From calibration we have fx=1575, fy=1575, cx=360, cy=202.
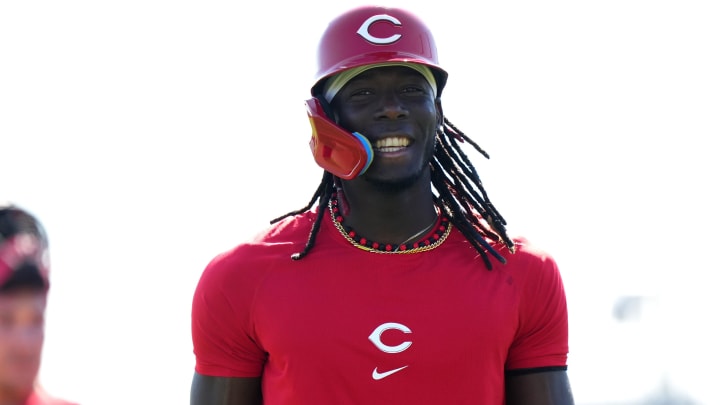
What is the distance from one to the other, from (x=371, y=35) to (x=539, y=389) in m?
1.56

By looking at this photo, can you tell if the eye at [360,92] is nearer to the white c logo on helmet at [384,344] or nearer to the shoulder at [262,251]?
the shoulder at [262,251]

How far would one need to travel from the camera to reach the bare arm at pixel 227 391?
6.21 metres

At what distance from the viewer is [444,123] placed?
22.0ft

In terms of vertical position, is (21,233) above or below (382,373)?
above

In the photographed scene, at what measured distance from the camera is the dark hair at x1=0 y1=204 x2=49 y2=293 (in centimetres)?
468

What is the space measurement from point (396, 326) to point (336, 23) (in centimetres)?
134

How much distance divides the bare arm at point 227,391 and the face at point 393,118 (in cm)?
95

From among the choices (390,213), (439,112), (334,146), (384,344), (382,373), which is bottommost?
(382,373)

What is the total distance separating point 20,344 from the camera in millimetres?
4633

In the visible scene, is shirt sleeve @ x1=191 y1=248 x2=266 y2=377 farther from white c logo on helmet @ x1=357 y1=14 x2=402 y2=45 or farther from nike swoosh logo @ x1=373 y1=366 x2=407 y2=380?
white c logo on helmet @ x1=357 y1=14 x2=402 y2=45

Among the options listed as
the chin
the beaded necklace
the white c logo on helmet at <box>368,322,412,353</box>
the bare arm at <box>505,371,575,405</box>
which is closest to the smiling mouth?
the chin

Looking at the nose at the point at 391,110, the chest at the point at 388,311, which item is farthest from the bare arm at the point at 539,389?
the nose at the point at 391,110

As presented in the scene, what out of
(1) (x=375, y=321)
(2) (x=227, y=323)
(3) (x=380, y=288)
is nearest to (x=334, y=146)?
(3) (x=380, y=288)

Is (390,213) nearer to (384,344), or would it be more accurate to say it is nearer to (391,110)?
(391,110)
